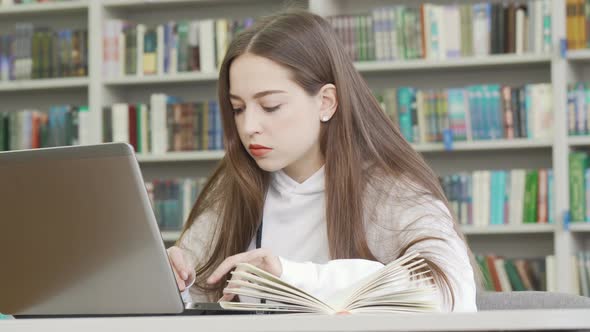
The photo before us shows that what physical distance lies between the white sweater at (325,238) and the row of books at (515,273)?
1689 millimetres

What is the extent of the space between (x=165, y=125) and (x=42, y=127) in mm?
565

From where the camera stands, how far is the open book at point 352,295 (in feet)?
3.40

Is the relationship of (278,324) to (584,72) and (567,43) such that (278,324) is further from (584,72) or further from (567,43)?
(584,72)

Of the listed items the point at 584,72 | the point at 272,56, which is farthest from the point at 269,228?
the point at 584,72

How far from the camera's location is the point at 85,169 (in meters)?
1.00

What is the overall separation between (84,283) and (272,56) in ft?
2.32

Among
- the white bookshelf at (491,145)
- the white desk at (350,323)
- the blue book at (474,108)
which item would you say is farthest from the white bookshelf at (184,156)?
the white desk at (350,323)

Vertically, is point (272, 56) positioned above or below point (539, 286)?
above

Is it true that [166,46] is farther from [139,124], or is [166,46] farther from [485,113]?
[485,113]

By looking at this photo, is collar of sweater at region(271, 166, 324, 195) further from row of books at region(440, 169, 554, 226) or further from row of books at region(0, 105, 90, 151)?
row of books at region(0, 105, 90, 151)

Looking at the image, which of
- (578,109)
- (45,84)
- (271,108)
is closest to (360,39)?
(578,109)

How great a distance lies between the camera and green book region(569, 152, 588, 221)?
3.12 metres

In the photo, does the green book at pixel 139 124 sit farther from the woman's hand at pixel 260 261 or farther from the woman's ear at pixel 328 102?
the woman's hand at pixel 260 261

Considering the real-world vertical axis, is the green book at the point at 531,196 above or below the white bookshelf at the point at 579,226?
above
